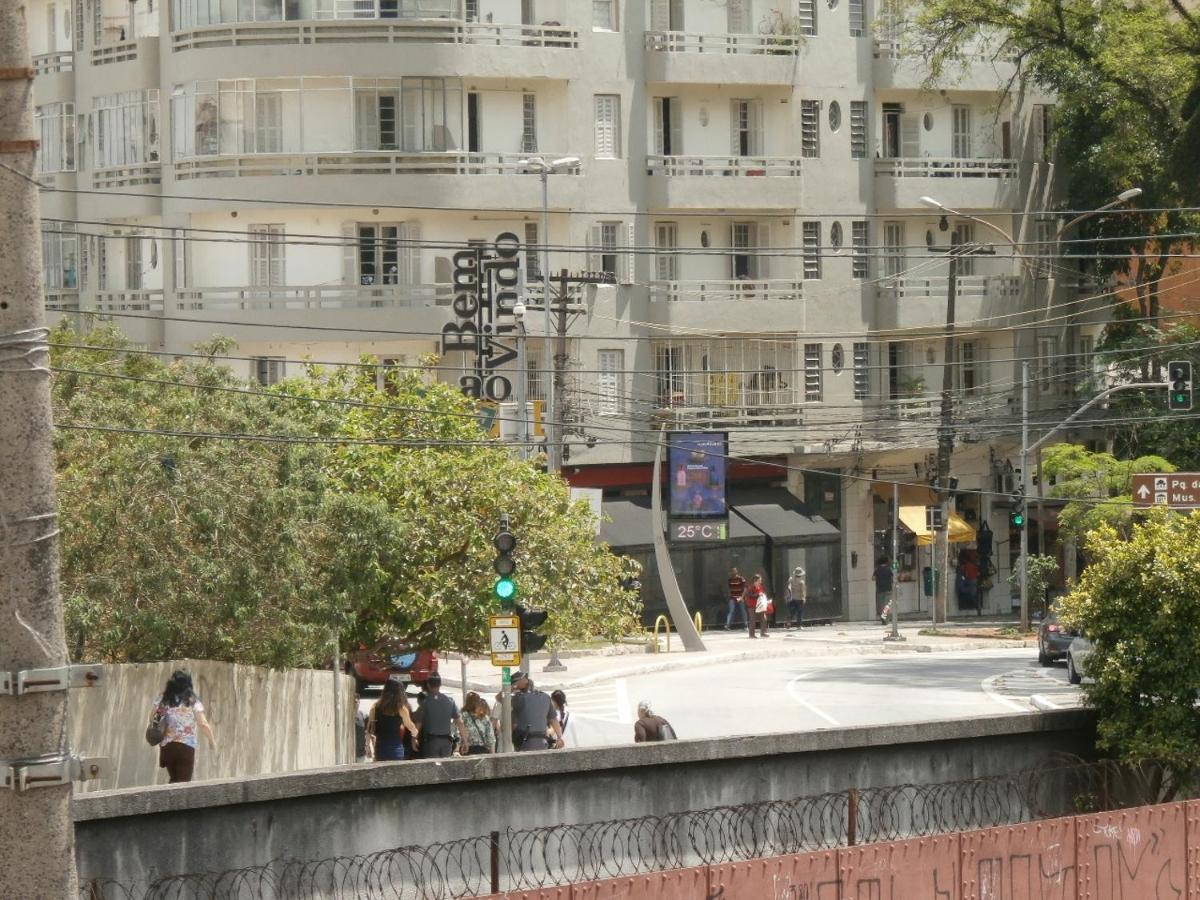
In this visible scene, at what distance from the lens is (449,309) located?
48406 mm

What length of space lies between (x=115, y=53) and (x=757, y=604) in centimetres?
2127

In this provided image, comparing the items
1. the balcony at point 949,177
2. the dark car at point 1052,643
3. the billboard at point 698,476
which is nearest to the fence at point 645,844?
the dark car at point 1052,643

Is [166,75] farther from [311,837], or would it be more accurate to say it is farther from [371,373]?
[311,837]

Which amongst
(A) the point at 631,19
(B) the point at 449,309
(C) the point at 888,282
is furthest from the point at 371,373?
(C) the point at 888,282

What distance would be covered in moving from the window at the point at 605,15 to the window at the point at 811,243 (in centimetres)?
771

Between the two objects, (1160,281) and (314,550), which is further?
(1160,281)

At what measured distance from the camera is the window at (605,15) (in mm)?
51969

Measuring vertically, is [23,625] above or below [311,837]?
above

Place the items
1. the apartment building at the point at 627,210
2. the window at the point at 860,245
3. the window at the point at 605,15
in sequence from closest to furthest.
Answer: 1. the apartment building at the point at 627,210
2. the window at the point at 605,15
3. the window at the point at 860,245

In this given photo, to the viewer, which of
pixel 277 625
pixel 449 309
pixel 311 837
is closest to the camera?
pixel 311 837

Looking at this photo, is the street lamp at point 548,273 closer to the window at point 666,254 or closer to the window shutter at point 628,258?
the window shutter at point 628,258

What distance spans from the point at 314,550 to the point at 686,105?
31.6 metres

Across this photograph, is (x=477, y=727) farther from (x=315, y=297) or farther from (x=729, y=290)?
(x=729, y=290)

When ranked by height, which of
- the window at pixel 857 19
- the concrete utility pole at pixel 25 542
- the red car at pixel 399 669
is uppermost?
the window at pixel 857 19
